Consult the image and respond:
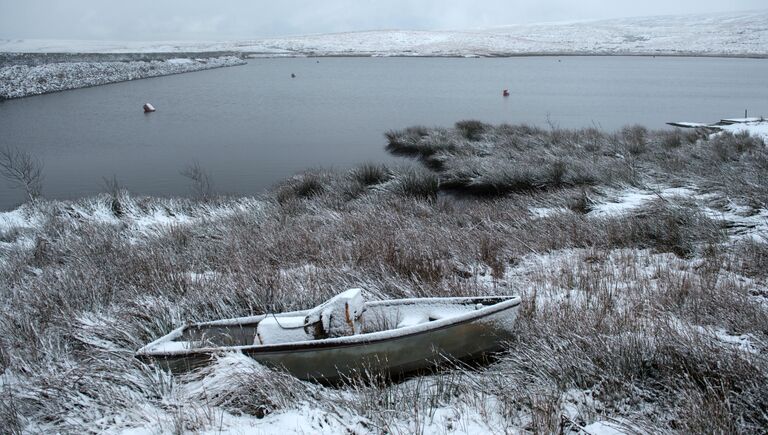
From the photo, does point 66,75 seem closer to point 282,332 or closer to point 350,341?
point 282,332

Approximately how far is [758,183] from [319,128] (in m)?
19.6

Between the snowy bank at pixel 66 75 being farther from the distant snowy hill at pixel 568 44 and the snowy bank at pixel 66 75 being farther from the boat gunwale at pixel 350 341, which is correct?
the distant snowy hill at pixel 568 44

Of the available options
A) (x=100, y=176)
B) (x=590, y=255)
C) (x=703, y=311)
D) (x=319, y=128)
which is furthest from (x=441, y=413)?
(x=319, y=128)

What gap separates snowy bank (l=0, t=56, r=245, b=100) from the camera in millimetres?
36312

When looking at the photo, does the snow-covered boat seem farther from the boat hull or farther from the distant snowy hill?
the distant snowy hill

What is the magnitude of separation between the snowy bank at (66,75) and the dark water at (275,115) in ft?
8.62

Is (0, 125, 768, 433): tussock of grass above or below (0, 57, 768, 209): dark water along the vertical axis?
below

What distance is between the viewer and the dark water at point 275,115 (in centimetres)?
1794

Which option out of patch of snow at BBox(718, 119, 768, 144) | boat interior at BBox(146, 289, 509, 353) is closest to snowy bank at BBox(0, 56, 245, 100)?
boat interior at BBox(146, 289, 509, 353)

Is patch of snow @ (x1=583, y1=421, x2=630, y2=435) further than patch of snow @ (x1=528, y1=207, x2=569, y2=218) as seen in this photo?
No

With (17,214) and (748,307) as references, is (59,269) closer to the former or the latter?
(17,214)

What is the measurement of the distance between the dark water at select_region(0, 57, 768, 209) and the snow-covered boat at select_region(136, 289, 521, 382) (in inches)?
461

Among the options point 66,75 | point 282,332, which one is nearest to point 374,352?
point 282,332

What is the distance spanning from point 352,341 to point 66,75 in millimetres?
50188
